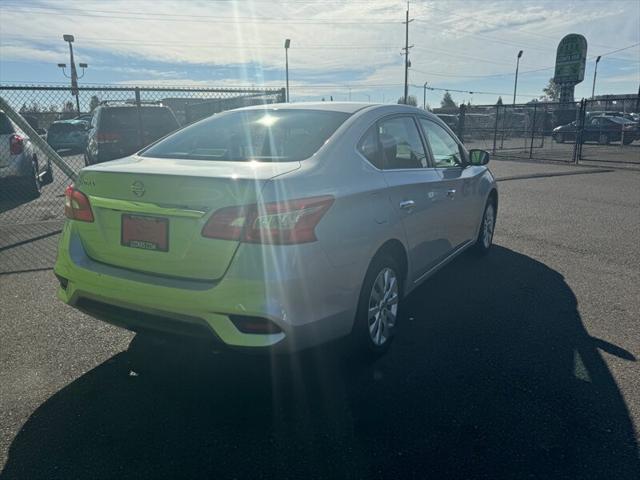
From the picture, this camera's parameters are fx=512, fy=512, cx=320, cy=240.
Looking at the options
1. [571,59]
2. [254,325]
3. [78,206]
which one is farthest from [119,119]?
[571,59]

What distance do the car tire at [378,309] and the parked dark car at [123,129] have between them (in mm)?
7956

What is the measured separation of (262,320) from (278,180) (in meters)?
0.71

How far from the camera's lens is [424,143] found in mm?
4227

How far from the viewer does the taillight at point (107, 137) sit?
10.3 metres

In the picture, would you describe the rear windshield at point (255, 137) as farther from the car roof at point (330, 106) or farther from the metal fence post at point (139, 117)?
the metal fence post at point (139, 117)

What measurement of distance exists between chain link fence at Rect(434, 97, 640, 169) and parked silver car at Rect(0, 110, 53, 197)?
14.0 m

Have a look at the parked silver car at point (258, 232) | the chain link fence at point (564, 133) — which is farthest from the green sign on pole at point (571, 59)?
the parked silver car at point (258, 232)

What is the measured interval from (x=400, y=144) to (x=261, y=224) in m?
1.71

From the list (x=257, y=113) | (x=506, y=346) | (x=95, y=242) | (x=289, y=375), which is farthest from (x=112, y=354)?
(x=506, y=346)

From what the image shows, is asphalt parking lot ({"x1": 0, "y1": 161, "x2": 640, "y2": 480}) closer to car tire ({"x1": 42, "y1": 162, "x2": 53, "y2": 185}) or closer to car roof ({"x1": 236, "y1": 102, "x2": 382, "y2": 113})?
car roof ({"x1": 236, "y1": 102, "x2": 382, "y2": 113})

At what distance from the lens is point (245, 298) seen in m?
2.50

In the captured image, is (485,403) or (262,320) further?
(485,403)

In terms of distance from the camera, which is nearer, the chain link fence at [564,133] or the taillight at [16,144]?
the taillight at [16,144]

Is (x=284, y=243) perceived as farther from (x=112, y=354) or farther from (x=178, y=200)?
(x=112, y=354)
